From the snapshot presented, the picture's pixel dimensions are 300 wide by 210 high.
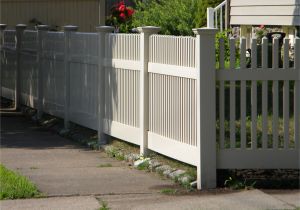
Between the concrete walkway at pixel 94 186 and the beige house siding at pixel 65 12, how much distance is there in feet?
36.2

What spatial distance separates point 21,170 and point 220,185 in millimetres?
2485

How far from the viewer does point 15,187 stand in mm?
8281

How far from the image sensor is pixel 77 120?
12797 mm

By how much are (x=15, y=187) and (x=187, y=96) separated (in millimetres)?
1949

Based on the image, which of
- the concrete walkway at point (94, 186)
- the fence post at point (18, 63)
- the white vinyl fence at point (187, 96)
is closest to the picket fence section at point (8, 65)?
the fence post at point (18, 63)

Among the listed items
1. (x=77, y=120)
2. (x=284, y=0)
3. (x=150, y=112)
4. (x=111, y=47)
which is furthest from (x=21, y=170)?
(x=284, y=0)

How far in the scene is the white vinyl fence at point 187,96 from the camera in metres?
8.25

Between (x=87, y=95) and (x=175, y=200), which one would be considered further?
(x=87, y=95)

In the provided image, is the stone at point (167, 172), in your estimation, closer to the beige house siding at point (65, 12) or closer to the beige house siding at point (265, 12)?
the beige house siding at point (265, 12)

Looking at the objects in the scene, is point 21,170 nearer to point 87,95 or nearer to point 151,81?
point 151,81

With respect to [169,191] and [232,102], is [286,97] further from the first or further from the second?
[169,191]

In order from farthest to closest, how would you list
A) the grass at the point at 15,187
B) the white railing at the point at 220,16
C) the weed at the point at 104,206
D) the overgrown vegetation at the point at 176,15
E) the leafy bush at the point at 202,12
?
the overgrown vegetation at the point at 176,15 < the white railing at the point at 220,16 < the leafy bush at the point at 202,12 < the grass at the point at 15,187 < the weed at the point at 104,206

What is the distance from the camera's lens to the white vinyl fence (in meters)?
8.25

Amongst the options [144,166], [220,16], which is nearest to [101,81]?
[144,166]
